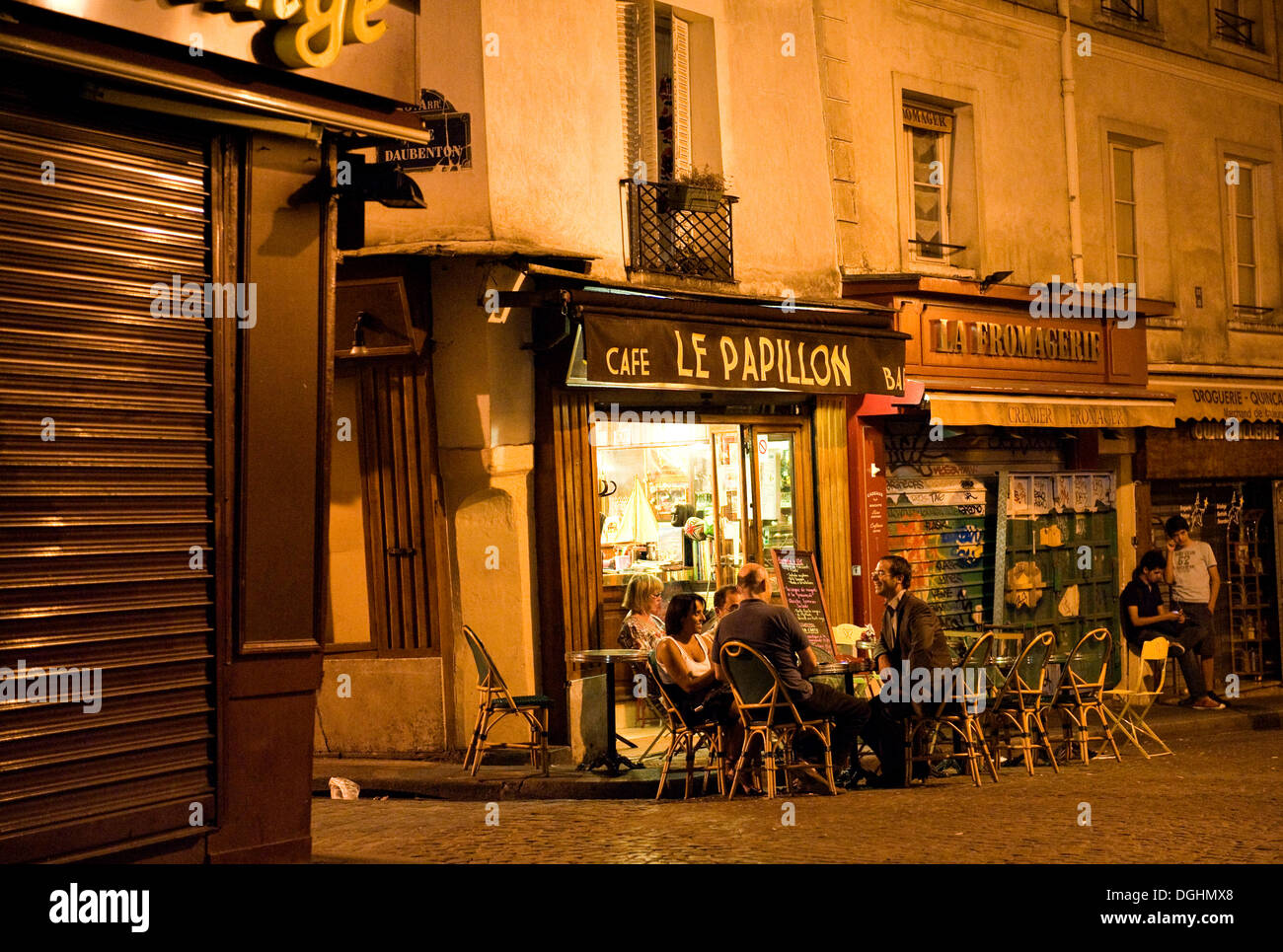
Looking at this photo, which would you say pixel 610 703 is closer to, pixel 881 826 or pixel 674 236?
pixel 881 826

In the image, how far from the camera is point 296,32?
6.28 meters

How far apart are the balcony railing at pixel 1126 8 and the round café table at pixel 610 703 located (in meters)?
10.9

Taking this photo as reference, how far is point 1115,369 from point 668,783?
345 inches

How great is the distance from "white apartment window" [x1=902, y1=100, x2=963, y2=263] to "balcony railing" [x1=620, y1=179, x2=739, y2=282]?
286 centimetres

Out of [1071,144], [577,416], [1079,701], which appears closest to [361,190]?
[577,416]

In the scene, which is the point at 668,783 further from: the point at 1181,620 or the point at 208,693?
the point at 1181,620

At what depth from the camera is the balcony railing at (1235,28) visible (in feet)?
60.6

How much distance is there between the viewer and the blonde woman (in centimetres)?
1081

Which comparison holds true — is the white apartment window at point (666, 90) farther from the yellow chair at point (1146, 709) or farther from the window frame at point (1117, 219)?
the window frame at point (1117, 219)

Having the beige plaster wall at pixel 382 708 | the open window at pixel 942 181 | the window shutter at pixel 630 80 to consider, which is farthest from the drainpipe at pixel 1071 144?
the beige plaster wall at pixel 382 708

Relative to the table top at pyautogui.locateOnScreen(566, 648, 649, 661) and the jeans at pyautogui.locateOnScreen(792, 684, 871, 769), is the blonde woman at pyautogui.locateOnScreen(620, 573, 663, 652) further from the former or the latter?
the jeans at pyautogui.locateOnScreen(792, 684, 871, 769)

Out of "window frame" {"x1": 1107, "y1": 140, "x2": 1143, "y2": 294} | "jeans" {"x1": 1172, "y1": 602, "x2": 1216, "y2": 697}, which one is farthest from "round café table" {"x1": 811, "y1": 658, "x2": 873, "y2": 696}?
"window frame" {"x1": 1107, "y1": 140, "x2": 1143, "y2": 294}

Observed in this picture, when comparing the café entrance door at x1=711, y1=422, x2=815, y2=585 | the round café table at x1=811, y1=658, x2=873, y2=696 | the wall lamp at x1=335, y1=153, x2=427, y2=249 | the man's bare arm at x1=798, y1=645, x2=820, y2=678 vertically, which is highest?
the wall lamp at x1=335, y1=153, x2=427, y2=249

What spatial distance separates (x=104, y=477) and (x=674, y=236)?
24.4ft
